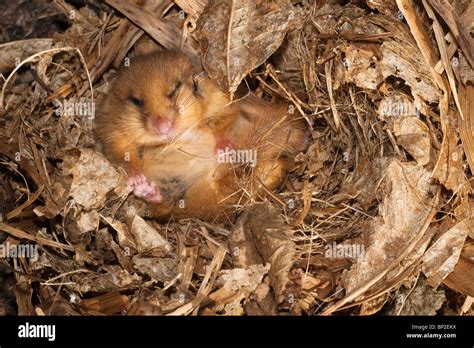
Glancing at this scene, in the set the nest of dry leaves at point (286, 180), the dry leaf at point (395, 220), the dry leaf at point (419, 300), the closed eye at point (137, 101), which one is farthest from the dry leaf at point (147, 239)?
the dry leaf at point (419, 300)

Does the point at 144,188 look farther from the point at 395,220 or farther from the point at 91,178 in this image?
the point at 395,220

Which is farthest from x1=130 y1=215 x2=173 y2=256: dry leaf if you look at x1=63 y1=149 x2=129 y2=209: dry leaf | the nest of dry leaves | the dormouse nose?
the dormouse nose

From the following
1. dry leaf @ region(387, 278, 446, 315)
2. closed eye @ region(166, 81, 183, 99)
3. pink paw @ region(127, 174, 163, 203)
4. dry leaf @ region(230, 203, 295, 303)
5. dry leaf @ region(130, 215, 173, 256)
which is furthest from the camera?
closed eye @ region(166, 81, 183, 99)

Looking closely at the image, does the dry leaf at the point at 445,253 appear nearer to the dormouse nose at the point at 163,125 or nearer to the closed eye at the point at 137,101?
the dormouse nose at the point at 163,125

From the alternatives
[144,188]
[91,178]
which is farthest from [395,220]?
[91,178]

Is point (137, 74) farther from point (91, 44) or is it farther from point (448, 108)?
point (448, 108)

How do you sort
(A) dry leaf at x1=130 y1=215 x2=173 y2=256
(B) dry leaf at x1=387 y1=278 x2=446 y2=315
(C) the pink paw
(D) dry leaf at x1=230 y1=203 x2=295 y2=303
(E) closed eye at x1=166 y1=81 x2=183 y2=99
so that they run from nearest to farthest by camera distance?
(D) dry leaf at x1=230 y1=203 x2=295 y2=303 → (B) dry leaf at x1=387 y1=278 x2=446 y2=315 → (A) dry leaf at x1=130 y1=215 x2=173 y2=256 → (C) the pink paw → (E) closed eye at x1=166 y1=81 x2=183 y2=99

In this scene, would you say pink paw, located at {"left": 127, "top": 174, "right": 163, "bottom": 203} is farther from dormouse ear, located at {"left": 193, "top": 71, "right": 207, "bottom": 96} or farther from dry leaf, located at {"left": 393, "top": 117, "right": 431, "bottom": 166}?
dry leaf, located at {"left": 393, "top": 117, "right": 431, "bottom": 166}

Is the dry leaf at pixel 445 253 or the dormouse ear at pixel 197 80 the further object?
the dormouse ear at pixel 197 80
